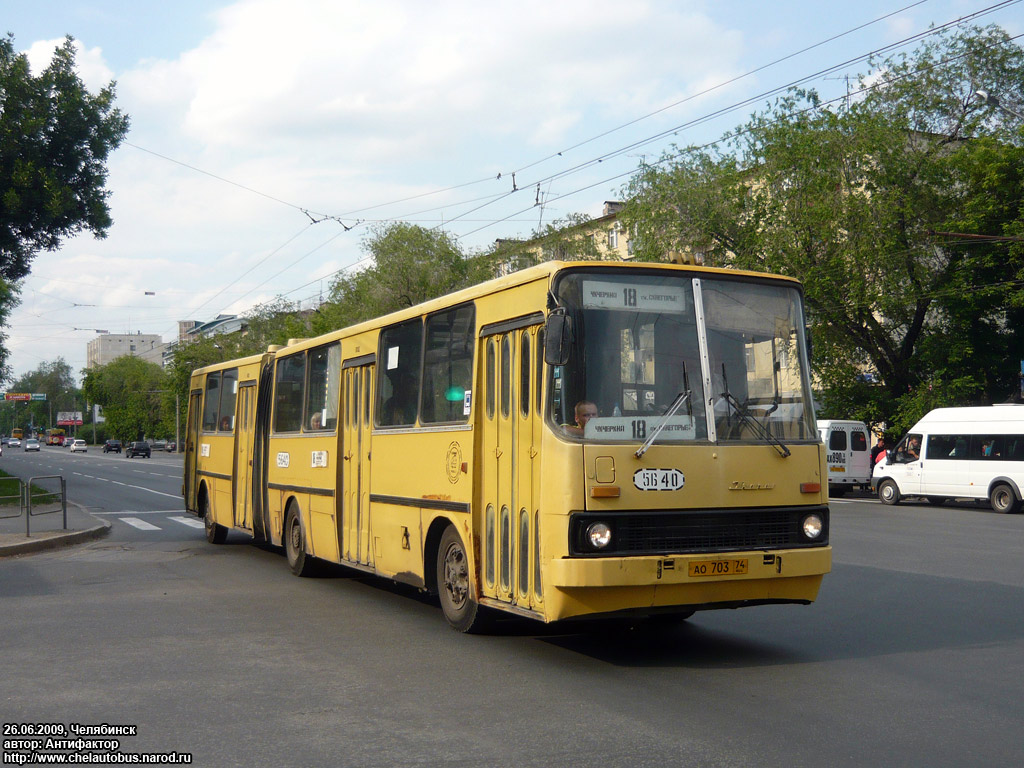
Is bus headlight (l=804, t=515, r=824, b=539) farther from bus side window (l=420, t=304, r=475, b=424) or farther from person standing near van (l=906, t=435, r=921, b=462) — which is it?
person standing near van (l=906, t=435, r=921, b=462)

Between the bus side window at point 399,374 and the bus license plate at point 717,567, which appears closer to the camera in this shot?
the bus license plate at point 717,567

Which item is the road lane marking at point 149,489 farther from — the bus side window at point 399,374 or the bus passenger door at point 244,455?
the bus side window at point 399,374

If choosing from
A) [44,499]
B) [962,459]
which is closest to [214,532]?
[44,499]

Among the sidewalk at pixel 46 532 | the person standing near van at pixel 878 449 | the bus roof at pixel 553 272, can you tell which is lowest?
the sidewalk at pixel 46 532

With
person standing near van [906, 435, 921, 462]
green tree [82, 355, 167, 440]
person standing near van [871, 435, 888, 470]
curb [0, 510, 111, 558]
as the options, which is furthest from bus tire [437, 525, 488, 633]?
green tree [82, 355, 167, 440]

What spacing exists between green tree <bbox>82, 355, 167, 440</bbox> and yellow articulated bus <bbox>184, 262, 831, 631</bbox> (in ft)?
400

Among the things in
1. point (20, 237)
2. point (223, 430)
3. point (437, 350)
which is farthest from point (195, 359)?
point (437, 350)

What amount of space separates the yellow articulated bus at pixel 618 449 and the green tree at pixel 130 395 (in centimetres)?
12202

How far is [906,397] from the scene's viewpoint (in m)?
35.6

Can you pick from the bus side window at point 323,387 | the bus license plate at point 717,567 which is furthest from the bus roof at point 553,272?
the bus side window at point 323,387

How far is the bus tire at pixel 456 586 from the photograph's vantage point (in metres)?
8.99

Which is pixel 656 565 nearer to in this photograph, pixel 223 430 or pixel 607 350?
pixel 607 350

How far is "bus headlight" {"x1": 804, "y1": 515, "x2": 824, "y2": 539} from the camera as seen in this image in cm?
816

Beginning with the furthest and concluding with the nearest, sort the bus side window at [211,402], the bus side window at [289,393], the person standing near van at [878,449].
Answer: the person standing near van at [878,449] → the bus side window at [211,402] → the bus side window at [289,393]
